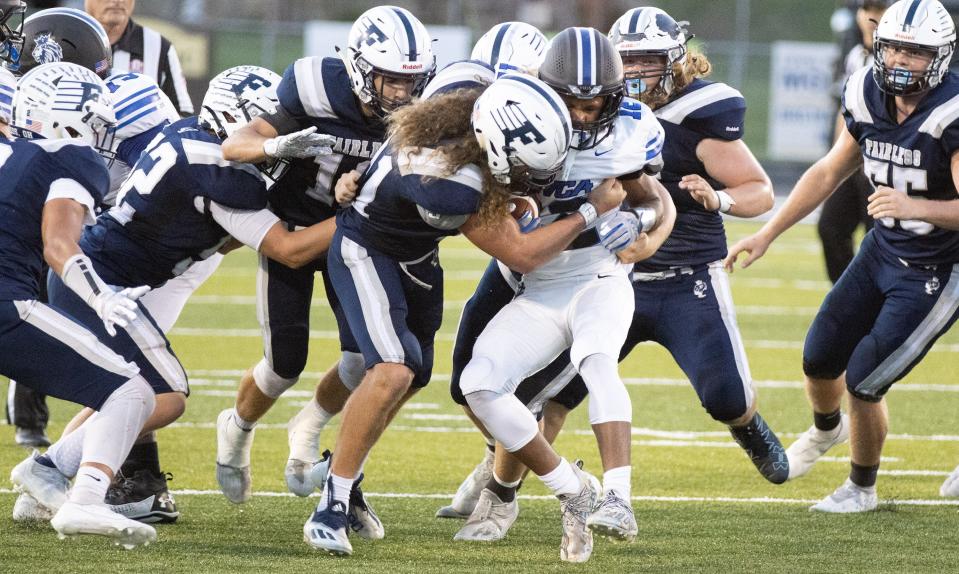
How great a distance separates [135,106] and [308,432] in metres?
1.23

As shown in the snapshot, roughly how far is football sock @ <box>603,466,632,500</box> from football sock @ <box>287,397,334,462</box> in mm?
1196

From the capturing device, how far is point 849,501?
4.93 m

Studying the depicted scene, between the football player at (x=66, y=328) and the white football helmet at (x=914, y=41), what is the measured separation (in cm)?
248

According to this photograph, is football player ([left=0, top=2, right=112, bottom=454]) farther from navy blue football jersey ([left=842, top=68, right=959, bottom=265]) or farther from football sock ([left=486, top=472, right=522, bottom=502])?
navy blue football jersey ([left=842, top=68, right=959, bottom=265])

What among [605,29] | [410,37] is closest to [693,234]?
[410,37]

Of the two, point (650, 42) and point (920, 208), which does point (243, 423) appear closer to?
point (650, 42)

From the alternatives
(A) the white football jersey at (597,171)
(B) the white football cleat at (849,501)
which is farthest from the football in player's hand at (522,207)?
(B) the white football cleat at (849,501)

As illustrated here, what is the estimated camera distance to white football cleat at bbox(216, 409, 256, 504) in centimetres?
480

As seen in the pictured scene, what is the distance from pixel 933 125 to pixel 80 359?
2.75 meters

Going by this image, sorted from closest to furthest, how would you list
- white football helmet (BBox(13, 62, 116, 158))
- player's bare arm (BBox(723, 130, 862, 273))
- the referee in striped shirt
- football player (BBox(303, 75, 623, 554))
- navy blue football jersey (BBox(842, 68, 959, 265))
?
football player (BBox(303, 75, 623, 554)), white football helmet (BBox(13, 62, 116, 158)), navy blue football jersey (BBox(842, 68, 959, 265)), player's bare arm (BBox(723, 130, 862, 273)), the referee in striped shirt

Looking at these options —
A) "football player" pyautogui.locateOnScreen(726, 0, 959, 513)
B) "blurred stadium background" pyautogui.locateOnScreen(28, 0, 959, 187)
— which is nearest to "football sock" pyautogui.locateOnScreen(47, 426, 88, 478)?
"football player" pyautogui.locateOnScreen(726, 0, 959, 513)

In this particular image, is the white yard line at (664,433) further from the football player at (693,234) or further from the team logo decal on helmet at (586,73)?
the team logo decal on helmet at (586,73)

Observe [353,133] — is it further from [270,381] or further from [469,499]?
[469,499]

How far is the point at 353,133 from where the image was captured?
4539 millimetres
